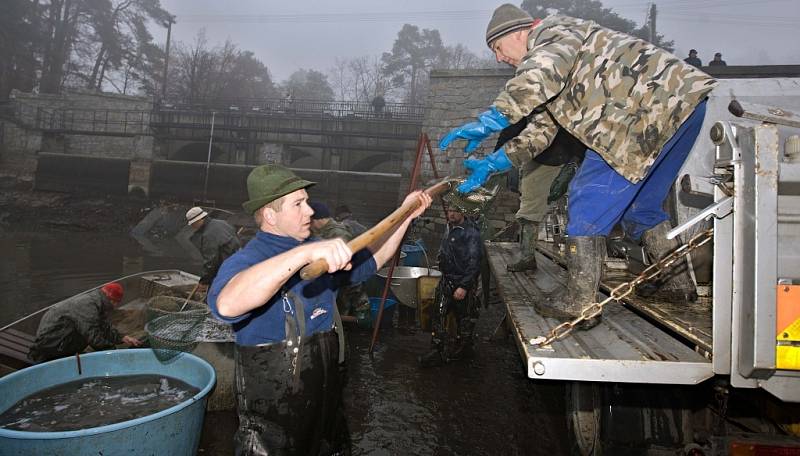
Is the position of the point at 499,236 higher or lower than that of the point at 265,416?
higher

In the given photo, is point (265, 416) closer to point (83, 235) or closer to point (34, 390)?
point (34, 390)

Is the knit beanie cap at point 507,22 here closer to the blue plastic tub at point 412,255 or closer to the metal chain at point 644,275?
the metal chain at point 644,275

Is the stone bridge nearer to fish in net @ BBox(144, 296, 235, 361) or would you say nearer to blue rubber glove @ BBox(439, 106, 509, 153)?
fish in net @ BBox(144, 296, 235, 361)

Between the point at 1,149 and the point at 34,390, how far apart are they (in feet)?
107

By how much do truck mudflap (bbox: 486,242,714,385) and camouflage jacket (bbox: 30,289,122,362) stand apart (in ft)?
14.8

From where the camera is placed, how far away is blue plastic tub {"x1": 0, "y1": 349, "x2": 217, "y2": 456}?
2.33 m

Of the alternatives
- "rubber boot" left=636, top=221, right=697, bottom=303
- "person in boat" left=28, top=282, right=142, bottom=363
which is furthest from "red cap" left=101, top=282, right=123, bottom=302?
"rubber boot" left=636, top=221, right=697, bottom=303

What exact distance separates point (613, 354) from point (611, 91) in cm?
139

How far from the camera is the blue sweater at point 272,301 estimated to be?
7.34 ft

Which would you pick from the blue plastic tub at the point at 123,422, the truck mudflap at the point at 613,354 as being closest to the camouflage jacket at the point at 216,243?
the blue plastic tub at the point at 123,422

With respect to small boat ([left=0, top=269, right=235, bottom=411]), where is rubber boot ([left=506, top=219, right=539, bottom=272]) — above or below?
above

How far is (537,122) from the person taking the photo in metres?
3.04

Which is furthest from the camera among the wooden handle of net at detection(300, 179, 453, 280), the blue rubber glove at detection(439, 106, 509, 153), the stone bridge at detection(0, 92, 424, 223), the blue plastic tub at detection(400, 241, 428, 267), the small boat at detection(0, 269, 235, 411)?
the stone bridge at detection(0, 92, 424, 223)

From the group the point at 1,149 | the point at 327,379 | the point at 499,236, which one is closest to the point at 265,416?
the point at 327,379
